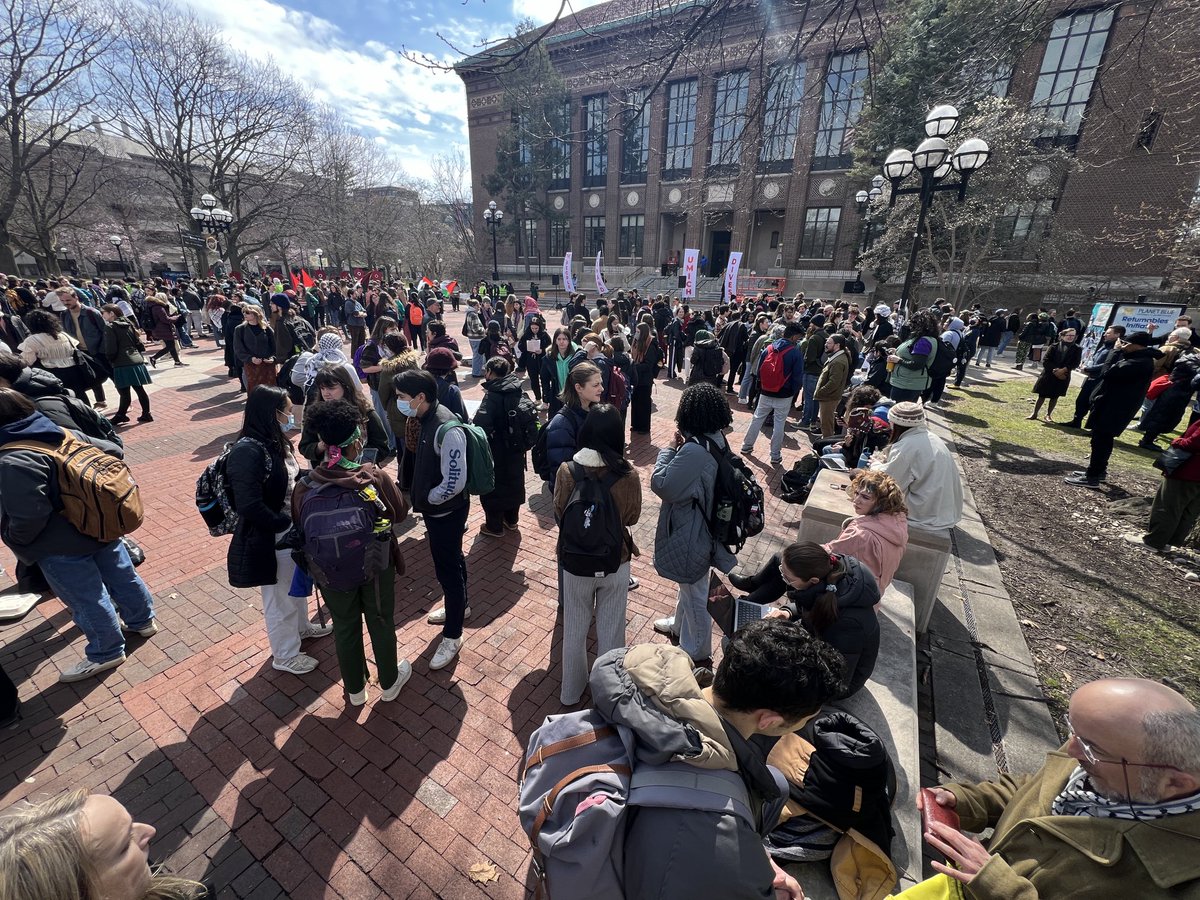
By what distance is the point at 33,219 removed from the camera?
2344 cm

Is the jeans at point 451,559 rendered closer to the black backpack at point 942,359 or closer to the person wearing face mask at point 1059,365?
the black backpack at point 942,359

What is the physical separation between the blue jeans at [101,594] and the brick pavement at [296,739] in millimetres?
219

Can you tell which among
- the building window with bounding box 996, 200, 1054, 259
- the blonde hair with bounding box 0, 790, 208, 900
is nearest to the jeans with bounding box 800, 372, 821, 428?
the blonde hair with bounding box 0, 790, 208, 900

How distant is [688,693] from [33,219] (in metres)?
37.0

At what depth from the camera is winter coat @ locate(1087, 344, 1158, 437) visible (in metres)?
6.88

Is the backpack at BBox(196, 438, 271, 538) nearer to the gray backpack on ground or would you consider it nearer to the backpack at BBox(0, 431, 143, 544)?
the backpack at BBox(0, 431, 143, 544)

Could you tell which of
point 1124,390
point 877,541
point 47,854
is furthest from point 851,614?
point 1124,390

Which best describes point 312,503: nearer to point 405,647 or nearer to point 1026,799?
point 405,647

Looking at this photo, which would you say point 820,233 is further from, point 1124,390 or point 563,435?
point 563,435

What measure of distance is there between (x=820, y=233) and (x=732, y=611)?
116ft

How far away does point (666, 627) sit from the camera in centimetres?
416

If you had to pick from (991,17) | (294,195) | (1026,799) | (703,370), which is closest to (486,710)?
(1026,799)

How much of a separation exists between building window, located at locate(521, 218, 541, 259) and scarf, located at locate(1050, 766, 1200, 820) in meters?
46.3

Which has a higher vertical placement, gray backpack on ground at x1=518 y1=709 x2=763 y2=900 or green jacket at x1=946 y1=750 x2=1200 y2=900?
gray backpack on ground at x1=518 y1=709 x2=763 y2=900
